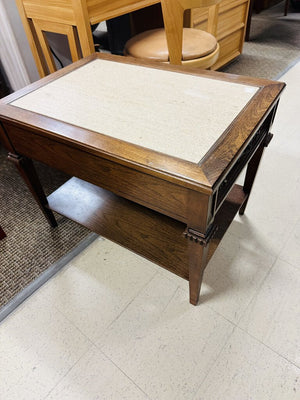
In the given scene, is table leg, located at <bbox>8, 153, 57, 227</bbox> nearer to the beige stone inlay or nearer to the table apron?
the table apron

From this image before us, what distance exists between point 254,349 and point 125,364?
383mm

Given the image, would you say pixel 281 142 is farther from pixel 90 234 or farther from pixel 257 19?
pixel 257 19

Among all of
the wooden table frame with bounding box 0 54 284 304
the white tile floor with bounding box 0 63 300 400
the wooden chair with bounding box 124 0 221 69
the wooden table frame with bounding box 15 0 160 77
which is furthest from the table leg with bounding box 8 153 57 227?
the wooden chair with bounding box 124 0 221 69

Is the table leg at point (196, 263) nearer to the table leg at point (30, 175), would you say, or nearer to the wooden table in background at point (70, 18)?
the table leg at point (30, 175)

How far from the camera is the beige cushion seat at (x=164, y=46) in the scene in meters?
1.35

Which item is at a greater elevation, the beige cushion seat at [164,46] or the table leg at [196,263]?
the beige cushion seat at [164,46]

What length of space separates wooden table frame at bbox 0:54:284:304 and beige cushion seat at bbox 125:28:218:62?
427 millimetres

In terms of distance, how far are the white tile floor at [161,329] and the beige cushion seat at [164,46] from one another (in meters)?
0.84

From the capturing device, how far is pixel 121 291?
3.29 ft

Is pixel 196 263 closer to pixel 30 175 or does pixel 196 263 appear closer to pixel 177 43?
pixel 30 175

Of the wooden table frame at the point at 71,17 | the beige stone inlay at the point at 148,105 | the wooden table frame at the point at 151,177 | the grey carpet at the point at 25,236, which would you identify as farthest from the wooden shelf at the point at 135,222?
the wooden table frame at the point at 71,17

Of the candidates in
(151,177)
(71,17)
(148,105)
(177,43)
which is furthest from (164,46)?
(151,177)

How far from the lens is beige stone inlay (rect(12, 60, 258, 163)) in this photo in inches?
25.4

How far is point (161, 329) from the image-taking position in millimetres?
904
